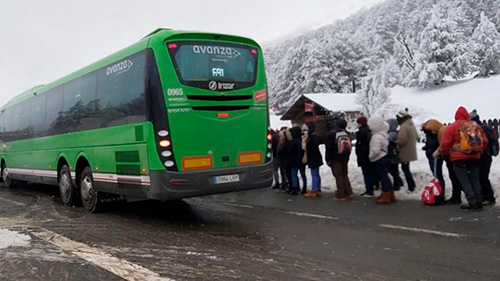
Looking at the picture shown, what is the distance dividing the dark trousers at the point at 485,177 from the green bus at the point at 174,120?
4021mm

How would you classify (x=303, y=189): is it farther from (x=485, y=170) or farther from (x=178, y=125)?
(x=178, y=125)

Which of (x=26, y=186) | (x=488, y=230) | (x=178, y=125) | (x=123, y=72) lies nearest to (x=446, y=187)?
(x=488, y=230)

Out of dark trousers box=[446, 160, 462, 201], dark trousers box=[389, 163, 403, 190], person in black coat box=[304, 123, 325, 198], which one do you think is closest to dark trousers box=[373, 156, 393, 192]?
dark trousers box=[389, 163, 403, 190]

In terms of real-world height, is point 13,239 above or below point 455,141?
below

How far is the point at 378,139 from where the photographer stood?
30.6 feet

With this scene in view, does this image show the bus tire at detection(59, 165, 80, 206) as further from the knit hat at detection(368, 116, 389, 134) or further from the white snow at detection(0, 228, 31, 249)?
the knit hat at detection(368, 116, 389, 134)

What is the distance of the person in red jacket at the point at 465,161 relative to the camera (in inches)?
313

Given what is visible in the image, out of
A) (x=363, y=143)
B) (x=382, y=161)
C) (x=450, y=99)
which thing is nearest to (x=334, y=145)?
(x=363, y=143)

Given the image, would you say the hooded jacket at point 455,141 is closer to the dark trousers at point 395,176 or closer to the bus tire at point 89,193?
the dark trousers at point 395,176

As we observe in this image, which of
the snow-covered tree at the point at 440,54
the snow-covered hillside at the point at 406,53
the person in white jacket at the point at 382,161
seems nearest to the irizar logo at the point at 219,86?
the person in white jacket at the point at 382,161

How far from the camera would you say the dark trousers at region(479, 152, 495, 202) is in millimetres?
8453

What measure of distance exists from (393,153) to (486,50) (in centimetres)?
4780

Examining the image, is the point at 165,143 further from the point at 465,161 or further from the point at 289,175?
the point at 465,161

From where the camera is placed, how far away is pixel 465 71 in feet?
156
